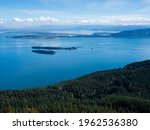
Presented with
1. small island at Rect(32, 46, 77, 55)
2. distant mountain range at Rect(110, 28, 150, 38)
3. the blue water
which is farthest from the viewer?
distant mountain range at Rect(110, 28, 150, 38)

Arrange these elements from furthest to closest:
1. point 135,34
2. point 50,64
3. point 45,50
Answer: point 135,34, point 45,50, point 50,64

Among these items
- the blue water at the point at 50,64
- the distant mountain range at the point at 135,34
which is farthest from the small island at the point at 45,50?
the distant mountain range at the point at 135,34

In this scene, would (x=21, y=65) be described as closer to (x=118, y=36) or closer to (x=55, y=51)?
(x=55, y=51)

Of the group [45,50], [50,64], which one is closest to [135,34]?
[45,50]

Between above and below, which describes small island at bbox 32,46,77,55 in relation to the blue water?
above

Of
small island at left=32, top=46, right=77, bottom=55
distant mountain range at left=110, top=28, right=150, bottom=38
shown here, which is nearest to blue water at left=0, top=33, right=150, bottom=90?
small island at left=32, top=46, right=77, bottom=55

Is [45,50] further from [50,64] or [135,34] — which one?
[135,34]

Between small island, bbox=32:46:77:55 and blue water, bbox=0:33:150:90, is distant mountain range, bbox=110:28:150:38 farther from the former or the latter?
small island, bbox=32:46:77:55

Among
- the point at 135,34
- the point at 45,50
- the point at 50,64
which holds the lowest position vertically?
the point at 50,64

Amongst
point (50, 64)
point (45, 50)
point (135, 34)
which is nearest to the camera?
point (50, 64)

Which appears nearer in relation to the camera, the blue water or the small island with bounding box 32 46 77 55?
the blue water

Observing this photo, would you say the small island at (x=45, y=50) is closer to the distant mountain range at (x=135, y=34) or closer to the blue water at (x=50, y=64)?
the blue water at (x=50, y=64)

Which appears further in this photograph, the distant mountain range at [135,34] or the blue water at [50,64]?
the distant mountain range at [135,34]
